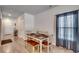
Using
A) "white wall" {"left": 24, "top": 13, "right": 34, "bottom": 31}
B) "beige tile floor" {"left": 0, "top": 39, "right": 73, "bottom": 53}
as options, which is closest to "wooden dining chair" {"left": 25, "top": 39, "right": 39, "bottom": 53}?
"beige tile floor" {"left": 0, "top": 39, "right": 73, "bottom": 53}

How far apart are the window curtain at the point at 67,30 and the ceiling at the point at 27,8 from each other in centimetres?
36

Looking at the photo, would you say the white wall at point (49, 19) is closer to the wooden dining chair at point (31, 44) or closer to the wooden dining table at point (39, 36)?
the wooden dining table at point (39, 36)

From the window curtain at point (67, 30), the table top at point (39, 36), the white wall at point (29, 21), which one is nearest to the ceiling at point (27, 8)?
the white wall at point (29, 21)

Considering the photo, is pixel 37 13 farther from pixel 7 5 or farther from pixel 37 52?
pixel 37 52

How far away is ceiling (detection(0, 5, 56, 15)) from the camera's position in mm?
1691

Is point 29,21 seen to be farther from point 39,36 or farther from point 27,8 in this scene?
point 39,36

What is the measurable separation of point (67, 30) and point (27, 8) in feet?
3.15

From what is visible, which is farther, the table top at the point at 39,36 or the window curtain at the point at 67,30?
the table top at the point at 39,36

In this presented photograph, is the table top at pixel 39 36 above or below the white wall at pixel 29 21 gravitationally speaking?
below

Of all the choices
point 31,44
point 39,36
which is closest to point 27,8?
point 39,36

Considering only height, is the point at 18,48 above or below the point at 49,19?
below

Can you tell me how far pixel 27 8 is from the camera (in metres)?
1.73

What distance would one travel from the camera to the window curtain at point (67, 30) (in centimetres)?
163
